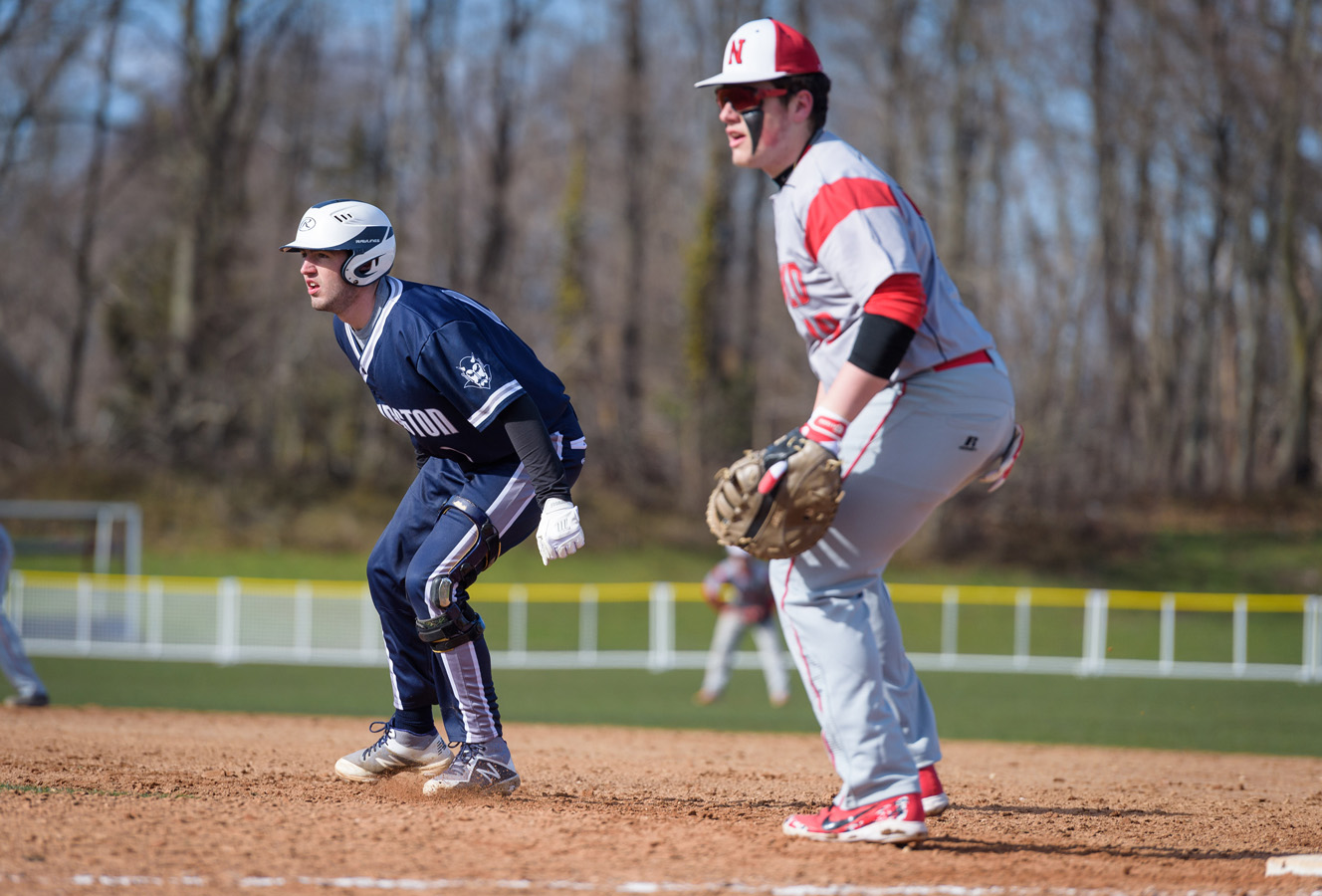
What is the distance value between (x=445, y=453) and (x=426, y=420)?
25cm

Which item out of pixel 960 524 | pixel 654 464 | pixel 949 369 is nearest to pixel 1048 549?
pixel 960 524

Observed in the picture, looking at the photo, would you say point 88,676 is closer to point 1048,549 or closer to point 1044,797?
point 1044,797

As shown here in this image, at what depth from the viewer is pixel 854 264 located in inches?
141

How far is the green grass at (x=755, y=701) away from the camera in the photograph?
12258 mm

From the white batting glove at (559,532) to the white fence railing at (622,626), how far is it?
15697mm

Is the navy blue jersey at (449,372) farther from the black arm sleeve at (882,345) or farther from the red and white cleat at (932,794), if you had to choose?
the red and white cleat at (932,794)

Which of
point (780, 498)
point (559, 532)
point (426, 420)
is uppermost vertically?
point (426, 420)

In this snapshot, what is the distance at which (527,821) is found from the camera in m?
4.11

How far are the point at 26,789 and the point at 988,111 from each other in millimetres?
30698

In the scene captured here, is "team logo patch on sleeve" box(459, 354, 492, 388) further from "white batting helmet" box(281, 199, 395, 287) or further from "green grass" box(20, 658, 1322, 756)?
"green grass" box(20, 658, 1322, 756)

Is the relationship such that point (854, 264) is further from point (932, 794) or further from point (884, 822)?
point (932, 794)

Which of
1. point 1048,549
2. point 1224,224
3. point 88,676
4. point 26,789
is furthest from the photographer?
point 1224,224

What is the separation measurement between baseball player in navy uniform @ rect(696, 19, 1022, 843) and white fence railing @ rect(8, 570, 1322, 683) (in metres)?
16.5

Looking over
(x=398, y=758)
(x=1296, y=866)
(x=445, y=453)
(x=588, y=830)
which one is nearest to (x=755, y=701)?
(x=398, y=758)
